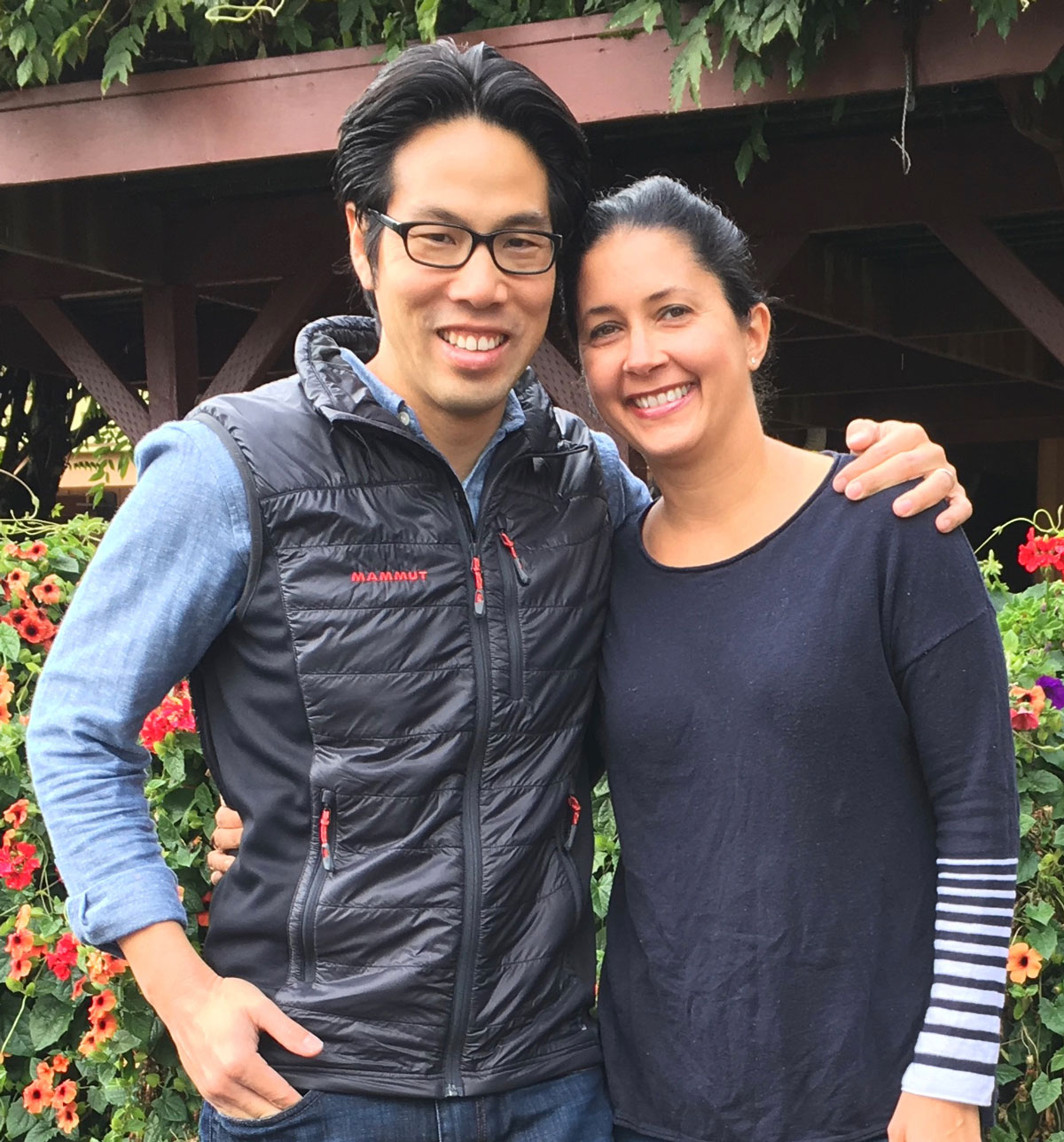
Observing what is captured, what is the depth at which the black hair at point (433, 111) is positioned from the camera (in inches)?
69.5

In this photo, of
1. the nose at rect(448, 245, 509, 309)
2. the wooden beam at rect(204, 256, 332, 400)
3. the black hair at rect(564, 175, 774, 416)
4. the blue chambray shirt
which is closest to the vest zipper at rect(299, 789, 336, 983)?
the blue chambray shirt

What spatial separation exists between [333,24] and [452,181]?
10.2 feet

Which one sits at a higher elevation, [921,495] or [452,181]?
[452,181]

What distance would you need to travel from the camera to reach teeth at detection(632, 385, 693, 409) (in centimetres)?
182

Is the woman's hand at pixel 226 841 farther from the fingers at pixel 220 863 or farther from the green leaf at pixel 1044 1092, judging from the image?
the green leaf at pixel 1044 1092

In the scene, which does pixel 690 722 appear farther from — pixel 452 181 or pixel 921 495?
pixel 452 181

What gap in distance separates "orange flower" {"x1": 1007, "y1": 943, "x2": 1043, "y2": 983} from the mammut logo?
1121 millimetres

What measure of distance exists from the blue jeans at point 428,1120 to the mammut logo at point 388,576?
574 mm

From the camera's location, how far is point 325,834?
1.66 meters

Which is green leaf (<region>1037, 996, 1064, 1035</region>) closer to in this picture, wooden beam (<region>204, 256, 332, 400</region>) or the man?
the man

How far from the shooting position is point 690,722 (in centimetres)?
171

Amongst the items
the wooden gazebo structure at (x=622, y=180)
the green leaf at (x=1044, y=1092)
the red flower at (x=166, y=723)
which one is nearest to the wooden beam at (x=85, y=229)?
the wooden gazebo structure at (x=622, y=180)

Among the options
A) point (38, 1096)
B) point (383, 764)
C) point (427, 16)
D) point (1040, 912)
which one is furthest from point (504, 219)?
point (427, 16)

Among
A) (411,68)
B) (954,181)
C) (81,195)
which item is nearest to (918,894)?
(411,68)
